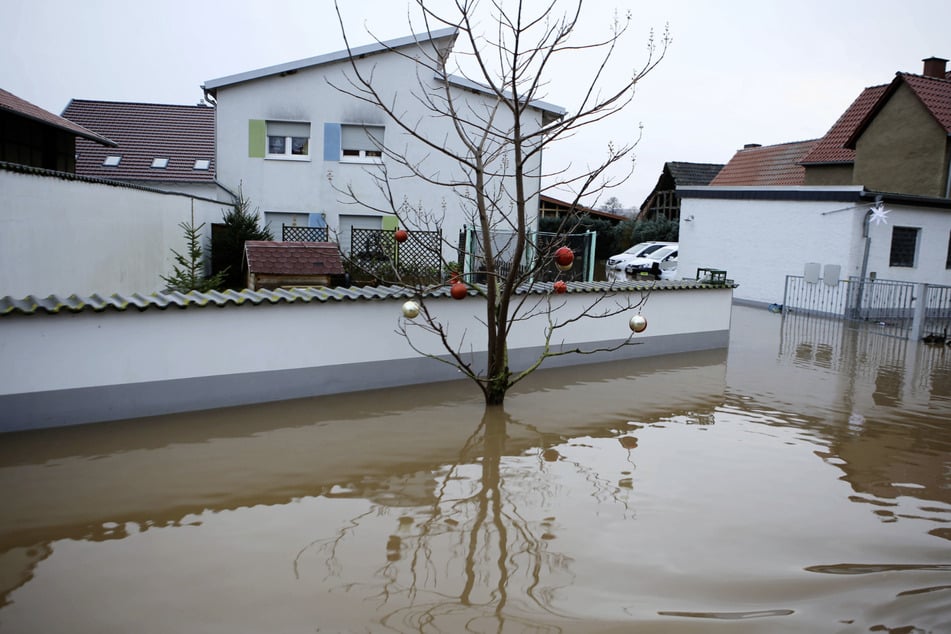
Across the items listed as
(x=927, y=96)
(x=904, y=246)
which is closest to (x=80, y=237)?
(x=904, y=246)

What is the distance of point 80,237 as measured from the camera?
9.66m

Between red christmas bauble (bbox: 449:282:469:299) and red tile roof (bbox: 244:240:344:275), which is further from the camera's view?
red tile roof (bbox: 244:240:344:275)

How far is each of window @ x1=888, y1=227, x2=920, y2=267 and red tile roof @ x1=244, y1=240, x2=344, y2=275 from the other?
14276mm

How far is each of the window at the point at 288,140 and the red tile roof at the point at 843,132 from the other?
17.5 metres

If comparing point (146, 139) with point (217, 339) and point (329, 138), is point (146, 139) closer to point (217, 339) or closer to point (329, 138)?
point (329, 138)

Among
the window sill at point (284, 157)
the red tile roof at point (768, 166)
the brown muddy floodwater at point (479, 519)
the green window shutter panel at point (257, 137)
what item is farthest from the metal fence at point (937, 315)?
the green window shutter panel at point (257, 137)

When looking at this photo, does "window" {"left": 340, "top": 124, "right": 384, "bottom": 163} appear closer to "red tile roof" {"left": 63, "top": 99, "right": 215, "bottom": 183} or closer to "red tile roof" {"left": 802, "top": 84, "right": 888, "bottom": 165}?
"red tile roof" {"left": 63, "top": 99, "right": 215, "bottom": 183}

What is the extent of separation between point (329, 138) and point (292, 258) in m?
7.01

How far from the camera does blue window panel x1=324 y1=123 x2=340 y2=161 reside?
62.6ft

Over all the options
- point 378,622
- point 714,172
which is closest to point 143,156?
point 378,622

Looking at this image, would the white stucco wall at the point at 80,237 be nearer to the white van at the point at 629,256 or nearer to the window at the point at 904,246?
the window at the point at 904,246

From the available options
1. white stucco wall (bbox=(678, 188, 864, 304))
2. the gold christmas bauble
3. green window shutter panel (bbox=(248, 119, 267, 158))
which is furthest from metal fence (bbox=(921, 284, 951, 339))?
green window shutter panel (bbox=(248, 119, 267, 158))

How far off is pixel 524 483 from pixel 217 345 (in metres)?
3.73

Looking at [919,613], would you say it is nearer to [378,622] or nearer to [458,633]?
[458,633]
